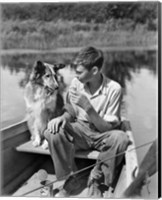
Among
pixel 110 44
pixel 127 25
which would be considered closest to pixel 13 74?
pixel 110 44

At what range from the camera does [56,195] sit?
9.27ft

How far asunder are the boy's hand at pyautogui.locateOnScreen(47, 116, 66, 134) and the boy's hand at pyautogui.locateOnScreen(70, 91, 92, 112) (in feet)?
0.57

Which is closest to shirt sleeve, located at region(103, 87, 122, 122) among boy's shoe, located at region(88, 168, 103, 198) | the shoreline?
the shoreline

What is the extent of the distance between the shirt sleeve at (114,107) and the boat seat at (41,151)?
298mm

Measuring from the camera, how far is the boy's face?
9.02 feet

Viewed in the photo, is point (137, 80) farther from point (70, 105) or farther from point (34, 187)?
point (34, 187)

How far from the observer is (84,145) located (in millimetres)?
2768

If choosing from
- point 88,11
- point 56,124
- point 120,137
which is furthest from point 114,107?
point 88,11

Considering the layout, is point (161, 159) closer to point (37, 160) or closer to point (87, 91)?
point (87, 91)

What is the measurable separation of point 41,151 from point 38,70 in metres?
0.66

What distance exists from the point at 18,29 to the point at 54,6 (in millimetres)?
357

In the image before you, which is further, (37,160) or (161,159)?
(37,160)

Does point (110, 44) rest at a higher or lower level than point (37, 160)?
higher

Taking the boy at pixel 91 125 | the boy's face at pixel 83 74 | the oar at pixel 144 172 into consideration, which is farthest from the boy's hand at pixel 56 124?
the oar at pixel 144 172
